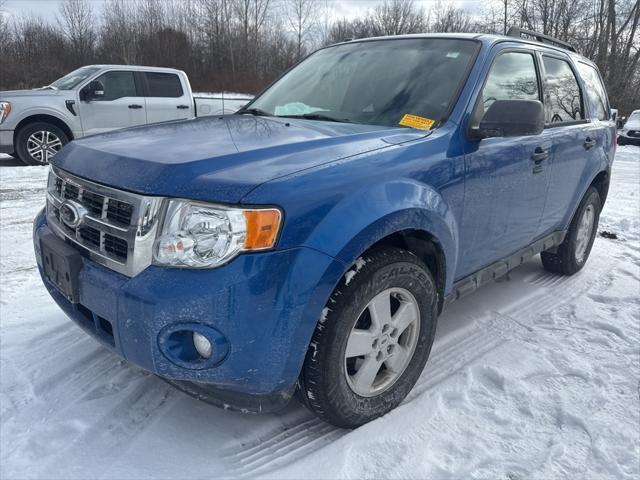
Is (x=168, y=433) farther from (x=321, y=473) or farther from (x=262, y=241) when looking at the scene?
(x=262, y=241)

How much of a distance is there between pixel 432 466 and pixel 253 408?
75cm

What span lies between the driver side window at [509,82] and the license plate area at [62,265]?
1.98m

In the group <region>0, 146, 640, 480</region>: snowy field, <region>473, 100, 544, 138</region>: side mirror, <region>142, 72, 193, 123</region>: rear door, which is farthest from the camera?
<region>142, 72, 193, 123</region>: rear door

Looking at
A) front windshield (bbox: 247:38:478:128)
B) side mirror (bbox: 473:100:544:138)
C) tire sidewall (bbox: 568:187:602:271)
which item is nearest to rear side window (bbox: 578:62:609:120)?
tire sidewall (bbox: 568:187:602:271)

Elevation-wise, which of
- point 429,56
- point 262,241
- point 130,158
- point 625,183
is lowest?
point 625,183

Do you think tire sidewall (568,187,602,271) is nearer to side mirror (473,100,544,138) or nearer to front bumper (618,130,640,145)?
side mirror (473,100,544,138)

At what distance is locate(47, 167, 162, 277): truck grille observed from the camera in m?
1.80

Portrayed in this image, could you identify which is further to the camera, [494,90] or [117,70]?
[117,70]

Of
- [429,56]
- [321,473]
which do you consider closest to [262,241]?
[321,473]

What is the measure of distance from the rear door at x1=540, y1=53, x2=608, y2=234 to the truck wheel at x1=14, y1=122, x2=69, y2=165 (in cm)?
796

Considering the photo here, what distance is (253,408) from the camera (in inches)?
75.8

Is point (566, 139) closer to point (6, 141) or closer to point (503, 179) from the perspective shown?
point (503, 179)

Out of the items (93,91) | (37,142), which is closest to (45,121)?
(37,142)

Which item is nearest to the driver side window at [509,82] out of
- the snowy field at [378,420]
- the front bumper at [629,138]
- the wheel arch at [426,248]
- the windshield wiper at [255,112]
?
the wheel arch at [426,248]
